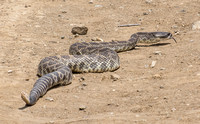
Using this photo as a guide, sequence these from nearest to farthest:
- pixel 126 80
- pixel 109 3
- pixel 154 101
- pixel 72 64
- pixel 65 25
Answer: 1. pixel 154 101
2. pixel 126 80
3. pixel 72 64
4. pixel 65 25
5. pixel 109 3

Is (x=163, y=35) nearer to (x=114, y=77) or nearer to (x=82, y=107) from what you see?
(x=114, y=77)

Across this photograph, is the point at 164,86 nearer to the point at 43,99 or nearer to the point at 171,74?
the point at 171,74

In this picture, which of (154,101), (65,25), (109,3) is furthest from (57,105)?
(109,3)

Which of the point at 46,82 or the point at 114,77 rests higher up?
the point at 46,82

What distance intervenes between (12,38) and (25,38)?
39 cm

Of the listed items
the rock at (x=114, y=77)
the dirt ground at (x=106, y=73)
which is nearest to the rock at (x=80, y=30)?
the dirt ground at (x=106, y=73)

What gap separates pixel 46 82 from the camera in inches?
335

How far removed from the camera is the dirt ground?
7.43 metres

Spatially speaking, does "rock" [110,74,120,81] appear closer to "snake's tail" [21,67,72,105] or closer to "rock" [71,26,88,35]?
"snake's tail" [21,67,72,105]

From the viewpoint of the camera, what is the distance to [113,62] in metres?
10.4

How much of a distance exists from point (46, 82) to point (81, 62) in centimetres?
182

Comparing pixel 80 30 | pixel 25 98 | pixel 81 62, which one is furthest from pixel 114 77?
pixel 80 30

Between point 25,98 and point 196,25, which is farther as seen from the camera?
point 196,25

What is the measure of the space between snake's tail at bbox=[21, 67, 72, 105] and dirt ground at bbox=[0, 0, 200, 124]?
155mm
